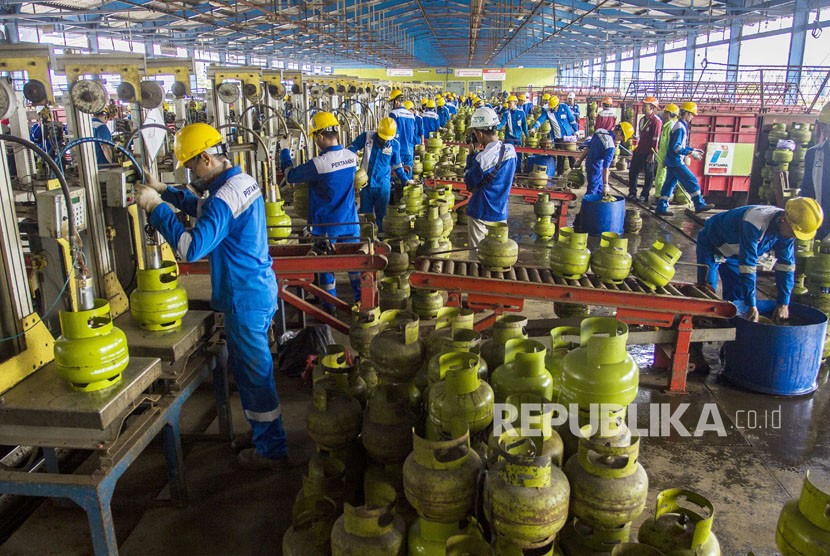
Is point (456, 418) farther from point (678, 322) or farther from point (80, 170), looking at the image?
point (678, 322)

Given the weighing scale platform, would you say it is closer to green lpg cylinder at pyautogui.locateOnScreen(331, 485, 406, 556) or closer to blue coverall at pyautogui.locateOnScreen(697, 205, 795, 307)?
green lpg cylinder at pyautogui.locateOnScreen(331, 485, 406, 556)

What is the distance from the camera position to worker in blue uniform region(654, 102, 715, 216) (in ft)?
35.9

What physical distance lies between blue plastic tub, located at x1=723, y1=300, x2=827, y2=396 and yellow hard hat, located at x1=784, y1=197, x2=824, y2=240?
2.51ft

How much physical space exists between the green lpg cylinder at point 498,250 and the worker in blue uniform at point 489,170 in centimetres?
110

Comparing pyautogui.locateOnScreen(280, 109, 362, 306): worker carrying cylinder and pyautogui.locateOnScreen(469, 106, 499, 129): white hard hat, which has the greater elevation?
pyautogui.locateOnScreen(469, 106, 499, 129): white hard hat

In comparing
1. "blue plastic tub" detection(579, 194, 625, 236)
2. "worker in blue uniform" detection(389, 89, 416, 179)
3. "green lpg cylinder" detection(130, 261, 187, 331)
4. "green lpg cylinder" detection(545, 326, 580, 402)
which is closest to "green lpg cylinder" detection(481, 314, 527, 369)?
"green lpg cylinder" detection(545, 326, 580, 402)

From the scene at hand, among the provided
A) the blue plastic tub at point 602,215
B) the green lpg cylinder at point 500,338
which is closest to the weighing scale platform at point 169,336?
the green lpg cylinder at point 500,338

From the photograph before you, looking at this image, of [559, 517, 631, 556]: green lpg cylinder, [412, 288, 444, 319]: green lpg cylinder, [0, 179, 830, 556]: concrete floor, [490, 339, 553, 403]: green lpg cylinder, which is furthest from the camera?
[412, 288, 444, 319]: green lpg cylinder

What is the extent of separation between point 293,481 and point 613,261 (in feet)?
10.1

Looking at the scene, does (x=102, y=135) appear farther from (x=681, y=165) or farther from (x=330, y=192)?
(x=681, y=165)

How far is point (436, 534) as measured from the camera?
2.64 m

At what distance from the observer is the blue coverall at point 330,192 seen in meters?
5.82

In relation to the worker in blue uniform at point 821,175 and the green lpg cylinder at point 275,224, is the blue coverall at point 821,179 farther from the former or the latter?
the green lpg cylinder at point 275,224

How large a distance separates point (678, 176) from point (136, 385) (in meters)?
11.0
